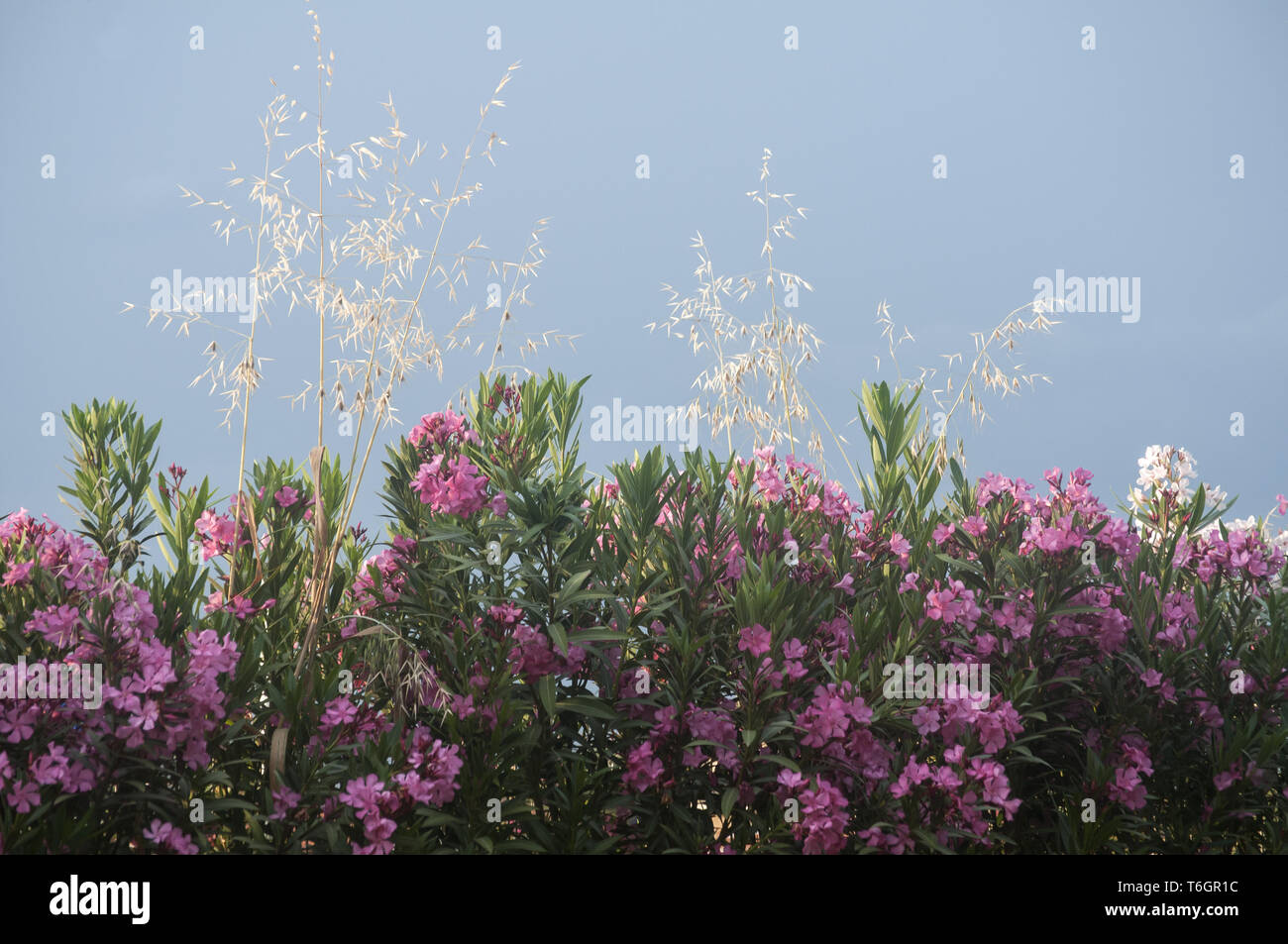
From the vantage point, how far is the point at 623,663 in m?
3.15

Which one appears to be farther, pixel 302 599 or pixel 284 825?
pixel 302 599

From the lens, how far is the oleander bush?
2.87m

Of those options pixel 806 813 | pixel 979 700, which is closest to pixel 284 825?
pixel 806 813

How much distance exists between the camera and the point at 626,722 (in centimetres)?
307

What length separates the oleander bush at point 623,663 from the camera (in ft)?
9.41

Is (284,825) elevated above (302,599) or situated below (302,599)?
below
